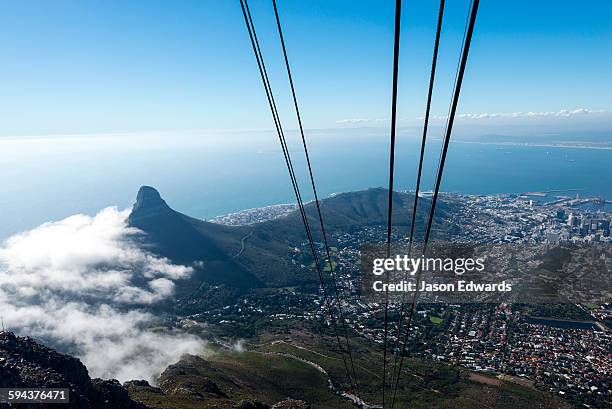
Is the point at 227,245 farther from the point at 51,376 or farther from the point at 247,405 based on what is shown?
the point at 51,376

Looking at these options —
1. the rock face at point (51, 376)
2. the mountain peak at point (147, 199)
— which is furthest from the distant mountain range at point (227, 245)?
the rock face at point (51, 376)

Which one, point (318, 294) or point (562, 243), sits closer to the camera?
point (318, 294)

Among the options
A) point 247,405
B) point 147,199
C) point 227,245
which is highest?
point 147,199

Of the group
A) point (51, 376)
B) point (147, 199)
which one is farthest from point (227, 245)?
point (51, 376)

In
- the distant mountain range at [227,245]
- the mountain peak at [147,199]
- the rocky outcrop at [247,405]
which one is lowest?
the distant mountain range at [227,245]

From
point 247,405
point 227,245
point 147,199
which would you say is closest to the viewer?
point 247,405

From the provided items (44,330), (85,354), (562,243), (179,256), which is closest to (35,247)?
(179,256)

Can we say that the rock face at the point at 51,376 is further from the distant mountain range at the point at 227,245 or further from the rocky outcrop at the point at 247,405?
the distant mountain range at the point at 227,245

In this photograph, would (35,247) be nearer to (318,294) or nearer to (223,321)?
(223,321)
